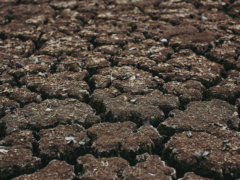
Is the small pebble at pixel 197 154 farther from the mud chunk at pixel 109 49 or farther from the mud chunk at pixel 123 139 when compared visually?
the mud chunk at pixel 109 49

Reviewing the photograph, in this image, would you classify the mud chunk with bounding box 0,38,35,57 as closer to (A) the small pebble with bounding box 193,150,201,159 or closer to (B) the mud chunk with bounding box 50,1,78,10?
(B) the mud chunk with bounding box 50,1,78,10

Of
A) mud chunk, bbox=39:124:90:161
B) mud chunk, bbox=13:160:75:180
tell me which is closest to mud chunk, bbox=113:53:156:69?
mud chunk, bbox=39:124:90:161

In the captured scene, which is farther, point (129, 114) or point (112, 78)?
point (112, 78)

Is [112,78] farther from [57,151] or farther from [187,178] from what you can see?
[187,178]

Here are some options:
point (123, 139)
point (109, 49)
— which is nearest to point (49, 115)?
point (123, 139)

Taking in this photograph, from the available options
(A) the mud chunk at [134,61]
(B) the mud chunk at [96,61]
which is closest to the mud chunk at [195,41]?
(A) the mud chunk at [134,61]

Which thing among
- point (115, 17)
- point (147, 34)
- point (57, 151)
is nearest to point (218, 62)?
point (147, 34)
